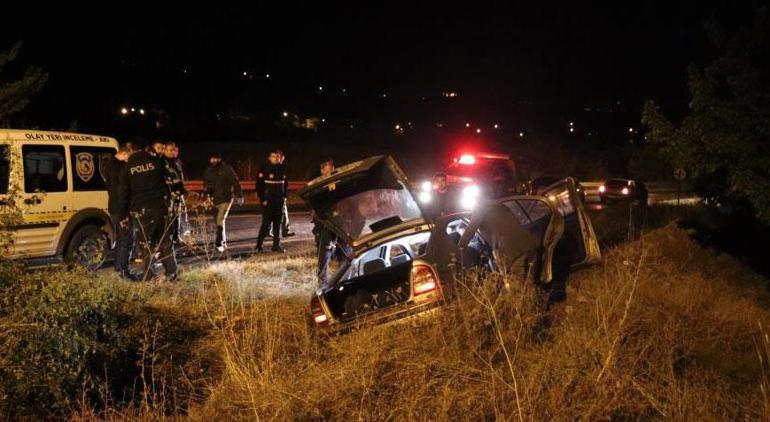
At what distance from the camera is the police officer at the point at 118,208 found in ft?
26.6

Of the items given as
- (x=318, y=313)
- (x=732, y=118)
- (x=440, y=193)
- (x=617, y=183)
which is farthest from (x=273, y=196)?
(x=617, y=183)

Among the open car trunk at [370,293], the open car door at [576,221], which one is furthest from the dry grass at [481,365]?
the open car door at [576,221]

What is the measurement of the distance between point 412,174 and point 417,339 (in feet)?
105

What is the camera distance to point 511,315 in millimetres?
5324

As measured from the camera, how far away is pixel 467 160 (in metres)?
16.3

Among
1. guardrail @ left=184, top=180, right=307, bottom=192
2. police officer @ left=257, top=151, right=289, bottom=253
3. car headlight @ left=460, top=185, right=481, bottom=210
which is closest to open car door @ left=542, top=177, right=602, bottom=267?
car headlight @ left=460, top=185, right=481, bottom=210

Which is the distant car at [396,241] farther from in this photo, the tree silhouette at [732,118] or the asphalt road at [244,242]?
the tree silhouette at [732,118]

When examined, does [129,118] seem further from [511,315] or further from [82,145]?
[511,315]

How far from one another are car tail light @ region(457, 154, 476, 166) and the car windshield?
869cm

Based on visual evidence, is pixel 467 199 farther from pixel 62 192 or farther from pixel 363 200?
pixel 62 192

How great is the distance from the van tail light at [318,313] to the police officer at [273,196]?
511 cm

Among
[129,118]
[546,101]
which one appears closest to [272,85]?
[129,118]

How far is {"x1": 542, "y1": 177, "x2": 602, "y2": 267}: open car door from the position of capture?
6660 millimetres

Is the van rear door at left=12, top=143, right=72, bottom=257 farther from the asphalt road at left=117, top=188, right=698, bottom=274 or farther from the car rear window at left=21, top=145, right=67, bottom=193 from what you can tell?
the asphalt road at left=117, top=188, right=698, bottom=274
